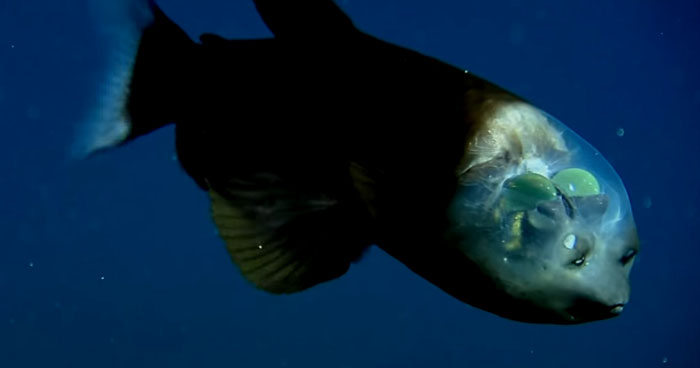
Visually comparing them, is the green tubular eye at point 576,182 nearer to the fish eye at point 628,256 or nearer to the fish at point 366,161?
the fish at point 366,161

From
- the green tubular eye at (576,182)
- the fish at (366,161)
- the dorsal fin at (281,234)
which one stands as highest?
the green tubular eye at (576,182)

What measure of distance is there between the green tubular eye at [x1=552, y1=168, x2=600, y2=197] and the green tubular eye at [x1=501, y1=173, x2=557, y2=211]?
3 cm

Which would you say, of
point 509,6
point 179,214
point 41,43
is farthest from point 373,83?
point 179,214

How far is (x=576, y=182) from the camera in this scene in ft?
4.87

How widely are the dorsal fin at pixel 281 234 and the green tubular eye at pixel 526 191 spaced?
744 mm

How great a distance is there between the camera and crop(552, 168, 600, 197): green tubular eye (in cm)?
147

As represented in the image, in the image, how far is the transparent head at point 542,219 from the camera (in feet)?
4.69

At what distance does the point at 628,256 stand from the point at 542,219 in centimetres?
22

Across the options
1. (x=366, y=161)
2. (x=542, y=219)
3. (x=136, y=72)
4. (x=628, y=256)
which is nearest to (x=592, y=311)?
(x=628, y=256)

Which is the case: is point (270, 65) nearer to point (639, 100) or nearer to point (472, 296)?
point (472, 296)

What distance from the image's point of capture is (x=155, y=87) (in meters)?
2.46

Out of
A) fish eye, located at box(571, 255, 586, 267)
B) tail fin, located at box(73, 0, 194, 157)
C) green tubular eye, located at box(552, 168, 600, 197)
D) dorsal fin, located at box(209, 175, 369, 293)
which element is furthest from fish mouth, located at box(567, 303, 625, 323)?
tail fin, located at box(73, 0, 194, 157)

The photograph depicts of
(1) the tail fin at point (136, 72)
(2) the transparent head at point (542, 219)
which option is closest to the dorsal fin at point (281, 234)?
(1) the tail fin at point (136, 72)

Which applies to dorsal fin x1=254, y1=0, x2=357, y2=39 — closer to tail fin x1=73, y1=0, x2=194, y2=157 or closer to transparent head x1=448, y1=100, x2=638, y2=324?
tail fin x1=73, y1=0, x2=194, y2=157
